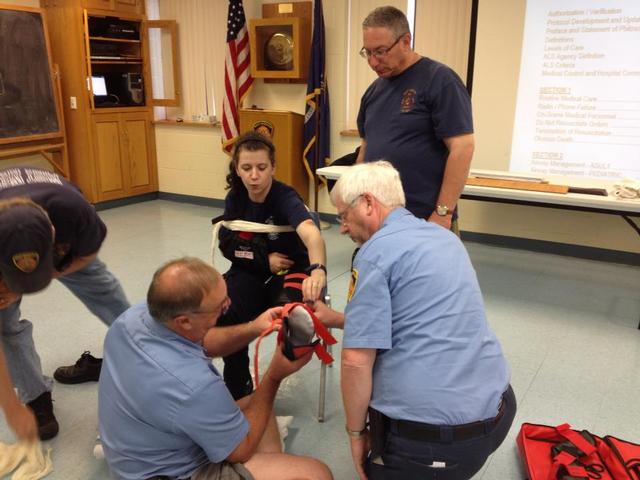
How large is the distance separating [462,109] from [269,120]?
3343 mm

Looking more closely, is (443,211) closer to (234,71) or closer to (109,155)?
(234,71)

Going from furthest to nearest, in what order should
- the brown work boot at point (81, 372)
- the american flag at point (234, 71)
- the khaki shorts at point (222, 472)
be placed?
1. the american flag at point (234, 71)
2. the brown work boot at point (81, 372)
3. the khaki shorts at point (222, 472)

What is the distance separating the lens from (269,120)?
209 inches

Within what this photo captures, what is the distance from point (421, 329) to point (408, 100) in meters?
1.27

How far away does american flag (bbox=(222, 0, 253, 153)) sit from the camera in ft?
17.5

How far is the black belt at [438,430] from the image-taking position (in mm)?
1317

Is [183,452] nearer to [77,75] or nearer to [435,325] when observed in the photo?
[435,325]

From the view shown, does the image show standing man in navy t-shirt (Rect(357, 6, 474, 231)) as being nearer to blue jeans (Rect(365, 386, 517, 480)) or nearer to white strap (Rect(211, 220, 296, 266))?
white strap (Rect(211, 220, 296, 266))

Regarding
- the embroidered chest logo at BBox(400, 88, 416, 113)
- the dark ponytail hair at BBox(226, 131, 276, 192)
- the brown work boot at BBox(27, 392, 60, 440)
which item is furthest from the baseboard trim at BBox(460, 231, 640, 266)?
the brown work boot at BBox(27, 392, 60, 440)

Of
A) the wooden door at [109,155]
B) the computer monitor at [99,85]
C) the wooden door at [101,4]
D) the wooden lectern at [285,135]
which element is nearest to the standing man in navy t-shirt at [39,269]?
the wooden lectern at [285,135]

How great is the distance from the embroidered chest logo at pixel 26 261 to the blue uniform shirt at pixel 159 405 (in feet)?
0.86

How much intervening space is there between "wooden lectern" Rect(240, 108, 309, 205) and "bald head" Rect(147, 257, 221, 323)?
3.89 m

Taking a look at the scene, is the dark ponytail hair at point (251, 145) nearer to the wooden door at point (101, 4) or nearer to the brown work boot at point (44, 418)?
the brown work boot at point (44, 418)

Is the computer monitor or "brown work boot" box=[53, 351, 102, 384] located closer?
"brown work boot" box=[53, 351, 102, 384]
